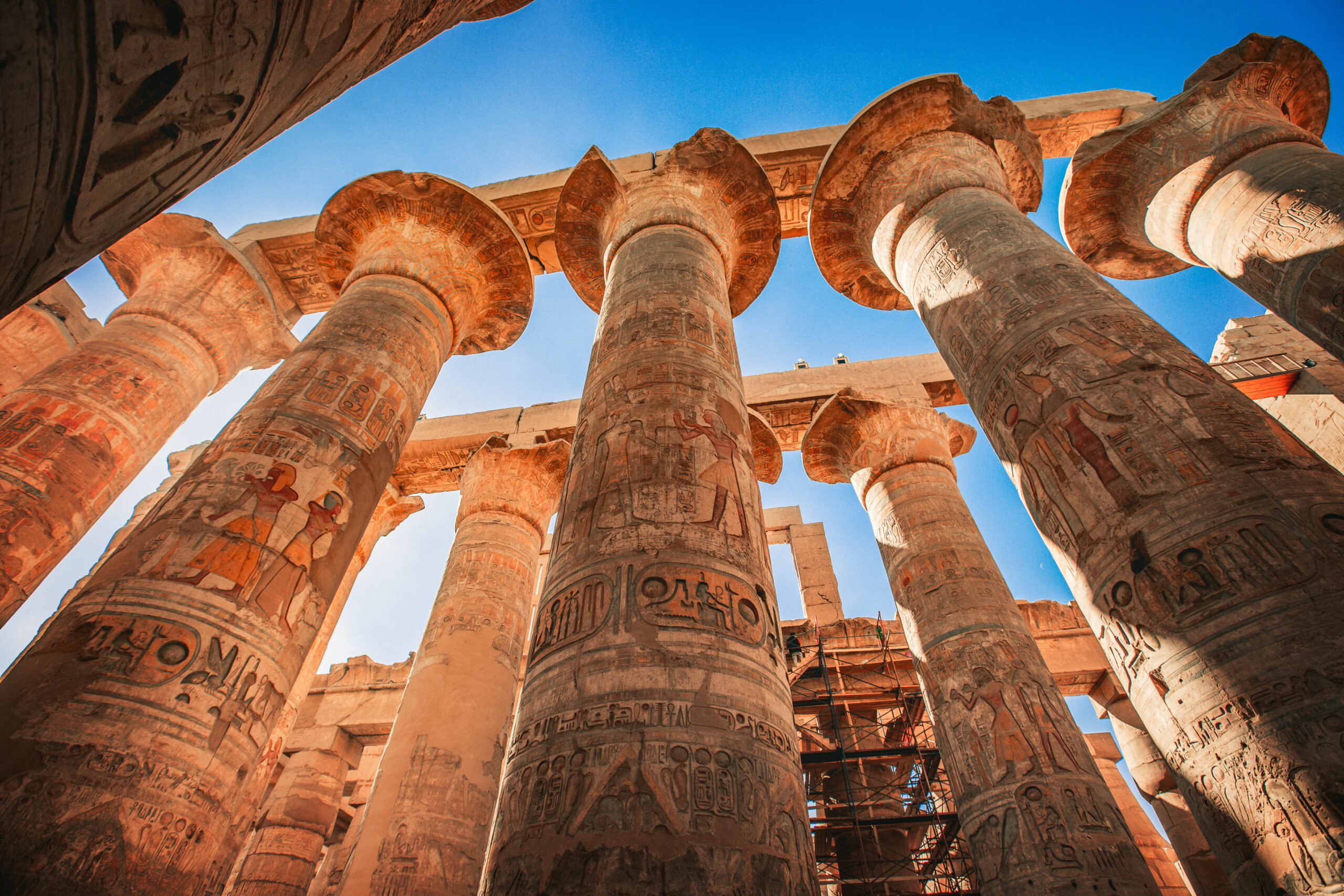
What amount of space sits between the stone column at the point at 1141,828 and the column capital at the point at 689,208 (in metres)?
9.45

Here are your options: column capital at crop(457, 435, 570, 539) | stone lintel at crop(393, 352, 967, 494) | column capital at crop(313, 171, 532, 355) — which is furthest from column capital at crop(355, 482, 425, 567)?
column capital at crop(313, 171, 532, 355)

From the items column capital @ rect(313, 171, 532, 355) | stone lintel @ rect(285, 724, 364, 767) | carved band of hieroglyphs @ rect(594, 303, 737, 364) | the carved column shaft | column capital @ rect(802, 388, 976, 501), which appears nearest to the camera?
the carved column shaft

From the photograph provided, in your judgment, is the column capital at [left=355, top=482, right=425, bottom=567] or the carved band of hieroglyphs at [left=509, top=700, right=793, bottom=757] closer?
the carved band of hieroglyphs at [left=509, top=700, right=793, bottom=757]

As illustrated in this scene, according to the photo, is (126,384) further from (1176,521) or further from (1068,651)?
(1068,651)

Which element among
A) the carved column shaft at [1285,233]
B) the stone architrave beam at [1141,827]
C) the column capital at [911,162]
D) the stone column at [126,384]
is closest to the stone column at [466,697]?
the stone column at [126,384]

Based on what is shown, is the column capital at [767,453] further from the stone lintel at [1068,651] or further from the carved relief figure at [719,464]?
the carved relief figure at [719,464]

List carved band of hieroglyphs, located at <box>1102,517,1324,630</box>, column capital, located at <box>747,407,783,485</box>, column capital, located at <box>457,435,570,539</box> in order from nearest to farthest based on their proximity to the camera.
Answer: carved band of hieroglyphs, located at <box>1102,517,1324,630</box>
column capital, located at <box>457,435,570,539</box>
column capital, located at <box>747,407,783,485</box>

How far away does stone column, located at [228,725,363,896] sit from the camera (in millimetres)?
8852

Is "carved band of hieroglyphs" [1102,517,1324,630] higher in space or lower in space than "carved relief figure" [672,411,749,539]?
lower

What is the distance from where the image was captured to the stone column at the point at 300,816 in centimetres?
885

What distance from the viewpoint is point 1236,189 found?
4824mm

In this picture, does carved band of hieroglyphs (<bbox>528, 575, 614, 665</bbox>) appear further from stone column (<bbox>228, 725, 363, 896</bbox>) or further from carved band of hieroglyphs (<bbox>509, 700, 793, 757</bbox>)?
stone column (<bbox>228, 725, 363, 896</bbox>)

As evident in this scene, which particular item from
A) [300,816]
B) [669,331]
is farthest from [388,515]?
[669,331]

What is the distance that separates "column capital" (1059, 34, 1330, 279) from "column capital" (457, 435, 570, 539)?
6996 millimetres
